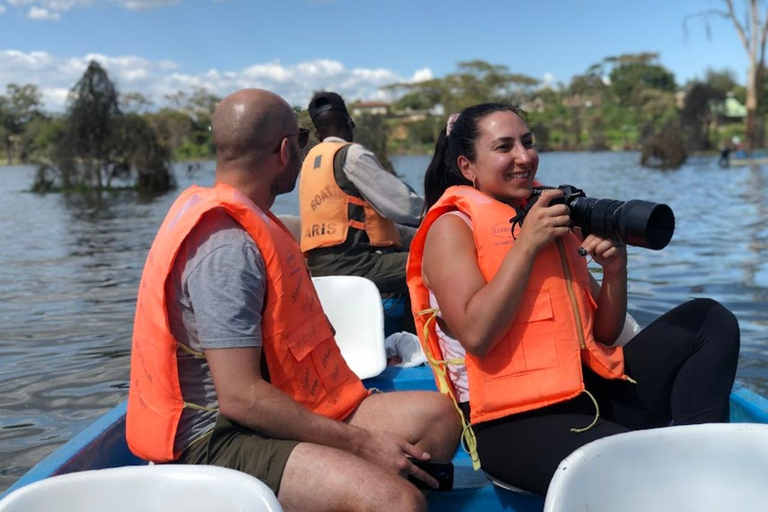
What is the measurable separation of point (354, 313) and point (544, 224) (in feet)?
5.33

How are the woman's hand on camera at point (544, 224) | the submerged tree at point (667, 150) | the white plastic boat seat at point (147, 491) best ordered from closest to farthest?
the white plastic boat seat at point (147, 491) < the woman's hand on camera at point (544, 224) < the submerged tree at point (667, 150)

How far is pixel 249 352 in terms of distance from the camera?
1.70m

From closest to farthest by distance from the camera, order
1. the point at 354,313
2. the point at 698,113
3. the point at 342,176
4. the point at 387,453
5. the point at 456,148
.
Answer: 1. the point at 387,453
2. the point at 456,148
3. the point at 354,313
4. the point at 342,176
5. the point at 698,113

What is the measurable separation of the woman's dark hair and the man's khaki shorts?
95 centimetres

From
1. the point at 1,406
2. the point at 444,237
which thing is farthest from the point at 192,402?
the point at 1,406

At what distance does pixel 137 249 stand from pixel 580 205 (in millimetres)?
10180

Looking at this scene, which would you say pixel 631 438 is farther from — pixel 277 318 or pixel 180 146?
pixel 180 146

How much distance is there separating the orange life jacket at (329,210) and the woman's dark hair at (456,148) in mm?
1305

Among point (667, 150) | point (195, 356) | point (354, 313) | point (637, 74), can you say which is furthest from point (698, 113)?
point (637, 74)

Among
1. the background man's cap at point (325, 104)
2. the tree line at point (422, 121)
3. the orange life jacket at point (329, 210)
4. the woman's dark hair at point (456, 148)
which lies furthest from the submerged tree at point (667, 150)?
the woman's dark hair at point (456, 148)

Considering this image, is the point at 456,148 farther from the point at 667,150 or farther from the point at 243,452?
the point at 667,150

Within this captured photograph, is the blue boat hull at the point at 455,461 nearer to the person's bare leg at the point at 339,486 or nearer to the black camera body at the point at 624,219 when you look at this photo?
the person's bare leg at the point at 339,486

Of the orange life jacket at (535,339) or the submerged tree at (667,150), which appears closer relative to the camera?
the orange life jacket at (535,339)

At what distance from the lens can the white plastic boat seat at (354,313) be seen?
3276 mm
